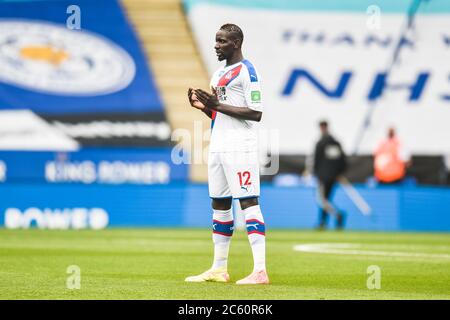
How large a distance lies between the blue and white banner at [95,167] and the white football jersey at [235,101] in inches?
532

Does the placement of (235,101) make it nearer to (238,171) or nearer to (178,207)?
(238,171)

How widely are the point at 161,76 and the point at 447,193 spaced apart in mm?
6982

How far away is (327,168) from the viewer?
21891 millimetres

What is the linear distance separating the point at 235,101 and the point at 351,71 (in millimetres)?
15274

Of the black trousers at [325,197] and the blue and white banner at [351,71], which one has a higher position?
the blue and white banner at [351,71]

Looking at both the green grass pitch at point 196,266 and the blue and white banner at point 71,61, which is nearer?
the green grass pitch at point 196,266

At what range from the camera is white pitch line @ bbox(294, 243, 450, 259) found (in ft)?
44.7

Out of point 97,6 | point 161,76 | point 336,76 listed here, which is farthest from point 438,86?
point 97,6

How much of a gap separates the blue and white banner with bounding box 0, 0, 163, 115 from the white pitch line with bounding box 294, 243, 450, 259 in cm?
870

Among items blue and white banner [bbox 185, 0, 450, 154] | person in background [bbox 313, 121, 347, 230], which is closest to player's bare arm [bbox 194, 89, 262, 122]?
person in background [bbox 313, 121, 347, 230]

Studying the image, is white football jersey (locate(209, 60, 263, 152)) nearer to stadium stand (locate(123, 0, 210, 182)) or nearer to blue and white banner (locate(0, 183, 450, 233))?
blue and white banner (locate(0, 183, 450, 233))

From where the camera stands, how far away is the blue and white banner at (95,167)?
22.9m

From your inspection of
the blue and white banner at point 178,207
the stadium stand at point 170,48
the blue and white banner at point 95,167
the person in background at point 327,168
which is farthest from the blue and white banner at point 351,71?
the blue and white banner at point 95,167

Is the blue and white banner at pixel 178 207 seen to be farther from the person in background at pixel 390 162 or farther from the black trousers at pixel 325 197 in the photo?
the person in background at pixel 390 162
